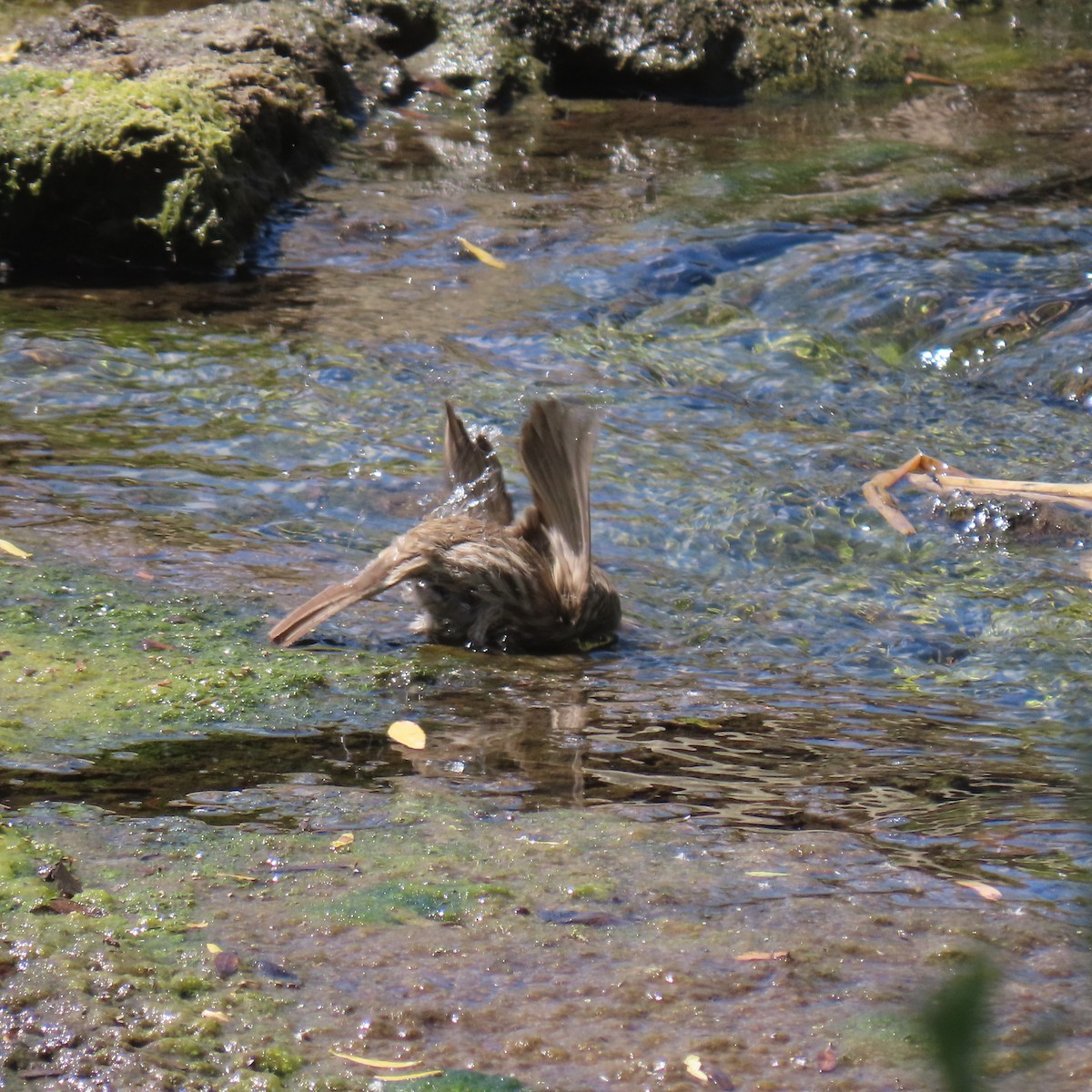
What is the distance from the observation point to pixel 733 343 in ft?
24.2

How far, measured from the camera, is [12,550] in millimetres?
4309

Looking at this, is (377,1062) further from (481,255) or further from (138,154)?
(481,255)

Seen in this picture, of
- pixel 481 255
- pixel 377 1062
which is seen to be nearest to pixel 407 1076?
pixel 377 1062

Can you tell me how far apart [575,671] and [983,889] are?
1743 millimetres

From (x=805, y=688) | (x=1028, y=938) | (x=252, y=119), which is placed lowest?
(x=805, y=688)

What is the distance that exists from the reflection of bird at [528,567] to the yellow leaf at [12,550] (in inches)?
35.8

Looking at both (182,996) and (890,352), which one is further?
(890,352)

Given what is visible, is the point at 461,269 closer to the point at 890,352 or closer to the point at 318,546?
the point at 890,352

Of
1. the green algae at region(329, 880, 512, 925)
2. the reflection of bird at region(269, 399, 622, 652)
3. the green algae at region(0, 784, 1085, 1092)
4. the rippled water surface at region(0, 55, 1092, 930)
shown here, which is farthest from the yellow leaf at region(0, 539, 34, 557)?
the green algae at region(329, 880, 512, 925)

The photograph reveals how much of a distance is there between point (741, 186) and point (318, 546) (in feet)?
19.1

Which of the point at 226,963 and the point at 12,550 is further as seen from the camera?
the point at 12,550

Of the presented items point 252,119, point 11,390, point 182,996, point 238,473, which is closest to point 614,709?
point 182,996

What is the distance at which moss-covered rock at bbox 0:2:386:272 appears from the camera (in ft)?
25.7

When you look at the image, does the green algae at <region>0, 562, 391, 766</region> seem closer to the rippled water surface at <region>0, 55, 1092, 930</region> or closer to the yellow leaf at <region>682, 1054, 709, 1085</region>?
the rippled water surface at <region>0, 55, 1092, 930</region>
